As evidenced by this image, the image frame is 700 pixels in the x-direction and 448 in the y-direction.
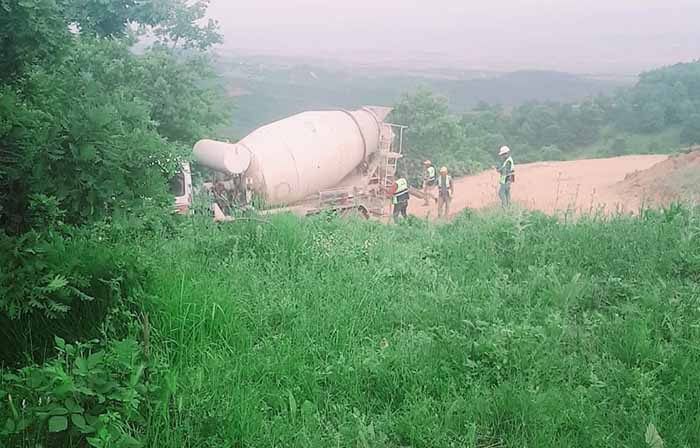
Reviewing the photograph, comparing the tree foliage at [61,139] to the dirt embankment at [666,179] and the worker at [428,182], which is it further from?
the dirt embankment at [666,179]

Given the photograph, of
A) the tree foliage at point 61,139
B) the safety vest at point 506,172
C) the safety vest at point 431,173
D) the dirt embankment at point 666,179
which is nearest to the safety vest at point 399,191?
the safety vest at point 431,173

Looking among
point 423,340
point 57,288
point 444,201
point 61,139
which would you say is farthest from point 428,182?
point 57,288

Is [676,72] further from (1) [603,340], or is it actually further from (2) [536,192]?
(1) [603,340]

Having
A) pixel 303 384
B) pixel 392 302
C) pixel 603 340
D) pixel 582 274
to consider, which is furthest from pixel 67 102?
pixel 582 274

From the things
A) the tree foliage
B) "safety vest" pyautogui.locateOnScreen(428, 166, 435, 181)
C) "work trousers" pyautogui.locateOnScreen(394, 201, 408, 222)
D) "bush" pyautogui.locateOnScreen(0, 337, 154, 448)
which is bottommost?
"work trousers" pyautogui.locateOnScreen(394, 201, 408, 222)

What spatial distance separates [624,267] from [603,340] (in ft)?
3.80

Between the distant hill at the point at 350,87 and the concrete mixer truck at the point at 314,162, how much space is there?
0.72 metres

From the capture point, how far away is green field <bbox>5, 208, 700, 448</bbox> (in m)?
2.26

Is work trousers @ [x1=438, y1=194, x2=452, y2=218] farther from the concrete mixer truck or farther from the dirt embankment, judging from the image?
the dirt embankment

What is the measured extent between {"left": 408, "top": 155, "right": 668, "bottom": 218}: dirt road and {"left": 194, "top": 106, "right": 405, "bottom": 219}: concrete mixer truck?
39.1 inches

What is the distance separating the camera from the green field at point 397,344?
226 cm

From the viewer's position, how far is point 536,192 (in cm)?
1048

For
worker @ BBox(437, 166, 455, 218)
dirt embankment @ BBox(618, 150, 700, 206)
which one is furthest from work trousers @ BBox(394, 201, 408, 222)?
dirt embankment @ BBox(618, 150, 700, 206)

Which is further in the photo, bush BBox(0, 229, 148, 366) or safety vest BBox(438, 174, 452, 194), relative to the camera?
safety vest BBox(438, 174, 452, 194)
